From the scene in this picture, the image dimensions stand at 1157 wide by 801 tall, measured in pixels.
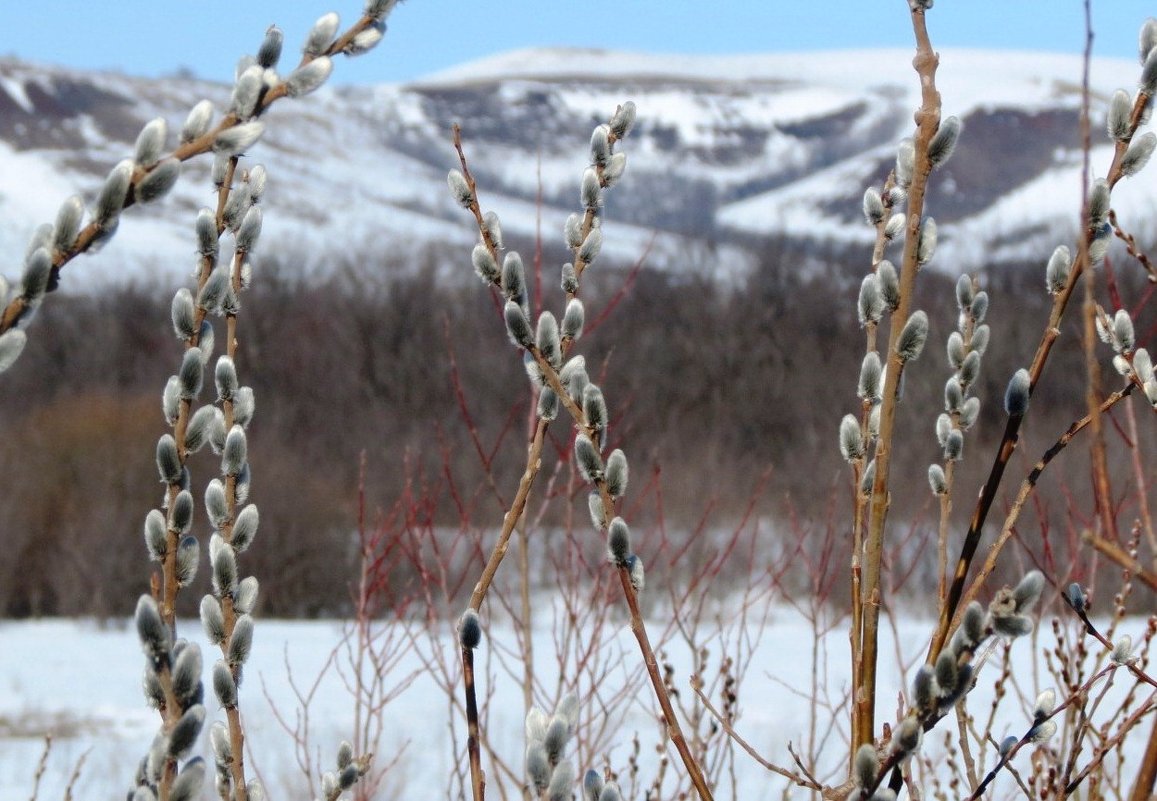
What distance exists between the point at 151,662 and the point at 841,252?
2831 cm

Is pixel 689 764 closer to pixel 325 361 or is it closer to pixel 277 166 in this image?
pixel 325 361

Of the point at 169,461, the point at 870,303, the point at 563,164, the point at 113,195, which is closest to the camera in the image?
the point at 113,195

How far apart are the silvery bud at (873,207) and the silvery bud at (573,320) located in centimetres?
36

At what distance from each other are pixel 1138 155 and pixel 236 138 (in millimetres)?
943

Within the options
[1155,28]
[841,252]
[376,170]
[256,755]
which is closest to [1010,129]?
[841,252]

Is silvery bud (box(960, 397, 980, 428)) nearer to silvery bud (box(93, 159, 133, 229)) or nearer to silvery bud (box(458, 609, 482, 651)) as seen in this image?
silvery bud (box(458, 609, 482, 651))

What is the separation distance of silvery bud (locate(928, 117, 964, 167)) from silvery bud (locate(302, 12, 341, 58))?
1.90 feet

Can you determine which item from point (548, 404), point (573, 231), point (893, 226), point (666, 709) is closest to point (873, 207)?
point (893, 226)

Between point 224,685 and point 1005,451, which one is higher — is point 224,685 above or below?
below

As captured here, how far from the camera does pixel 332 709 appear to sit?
812 cm

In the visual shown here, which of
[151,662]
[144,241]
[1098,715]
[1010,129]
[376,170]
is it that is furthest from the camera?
[376,170]

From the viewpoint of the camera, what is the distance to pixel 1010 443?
1.23 metres

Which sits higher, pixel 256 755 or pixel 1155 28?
pixel 1155 28

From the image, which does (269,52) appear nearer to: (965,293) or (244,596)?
(244,596)
